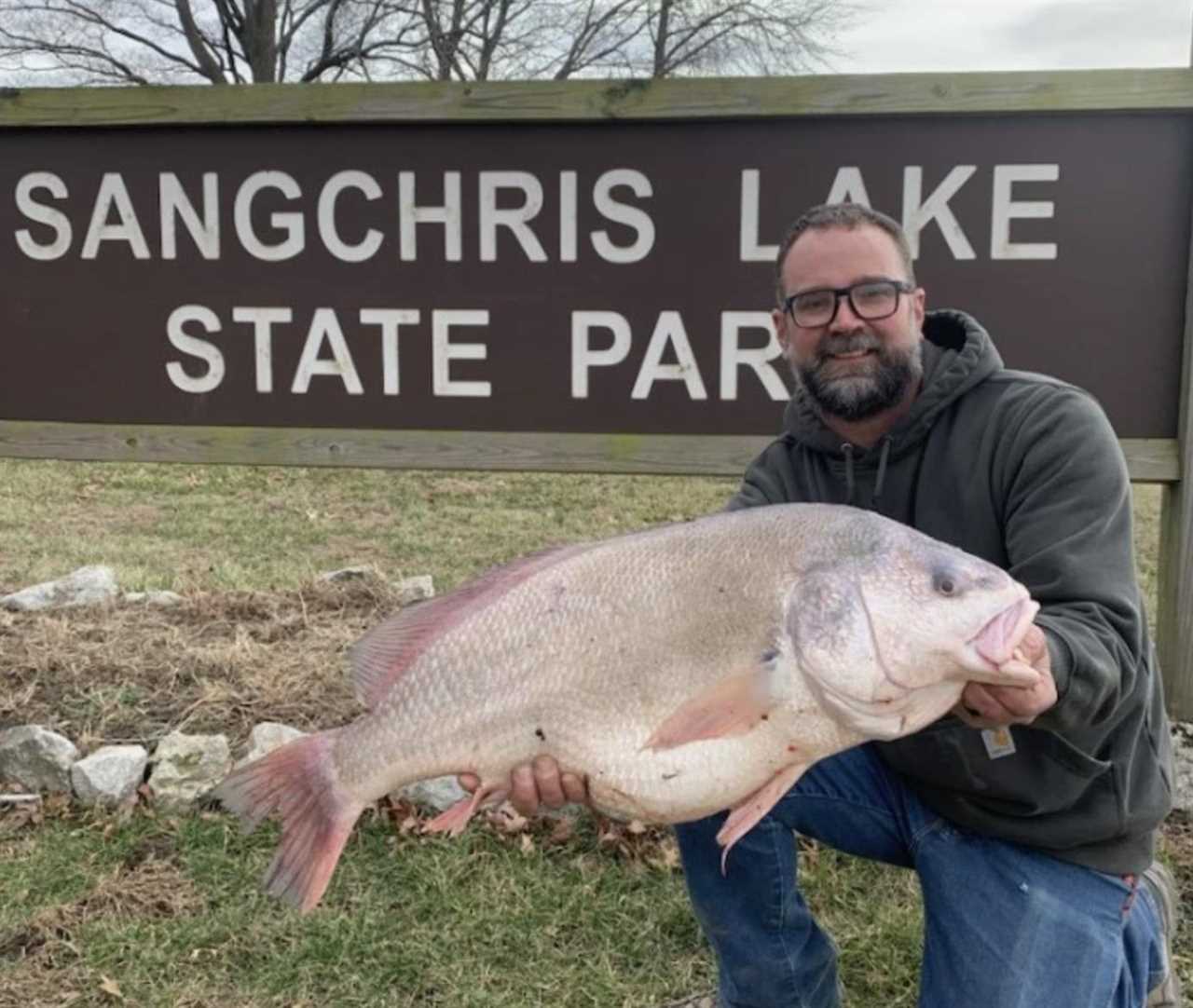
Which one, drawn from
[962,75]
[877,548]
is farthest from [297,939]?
[962,75]

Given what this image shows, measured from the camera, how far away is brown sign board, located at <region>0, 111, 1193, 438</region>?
3.38 m

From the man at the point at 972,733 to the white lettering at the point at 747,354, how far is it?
91 centimetres

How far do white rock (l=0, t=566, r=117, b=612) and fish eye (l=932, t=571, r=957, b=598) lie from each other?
4.00m

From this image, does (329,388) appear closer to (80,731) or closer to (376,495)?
(80,731)

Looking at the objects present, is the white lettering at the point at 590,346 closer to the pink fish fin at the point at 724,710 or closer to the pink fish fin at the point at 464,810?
the pink fish fin at the point at 464,810

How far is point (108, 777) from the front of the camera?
3471 mm

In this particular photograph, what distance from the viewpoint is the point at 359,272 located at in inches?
→ 145

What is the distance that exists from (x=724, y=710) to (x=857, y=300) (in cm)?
97

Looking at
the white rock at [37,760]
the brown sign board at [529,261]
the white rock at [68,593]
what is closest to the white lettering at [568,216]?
the brown sign board at [529,261]

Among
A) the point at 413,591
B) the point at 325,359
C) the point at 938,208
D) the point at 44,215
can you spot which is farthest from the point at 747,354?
the point at 44,215

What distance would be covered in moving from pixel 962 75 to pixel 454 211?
4.82 feet

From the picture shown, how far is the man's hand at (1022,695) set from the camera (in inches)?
67.8

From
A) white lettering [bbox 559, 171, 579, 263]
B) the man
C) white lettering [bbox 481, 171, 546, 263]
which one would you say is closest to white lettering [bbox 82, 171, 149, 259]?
white lettering [bbox 481, 171, 546, 263]

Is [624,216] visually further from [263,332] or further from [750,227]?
[263,332]
